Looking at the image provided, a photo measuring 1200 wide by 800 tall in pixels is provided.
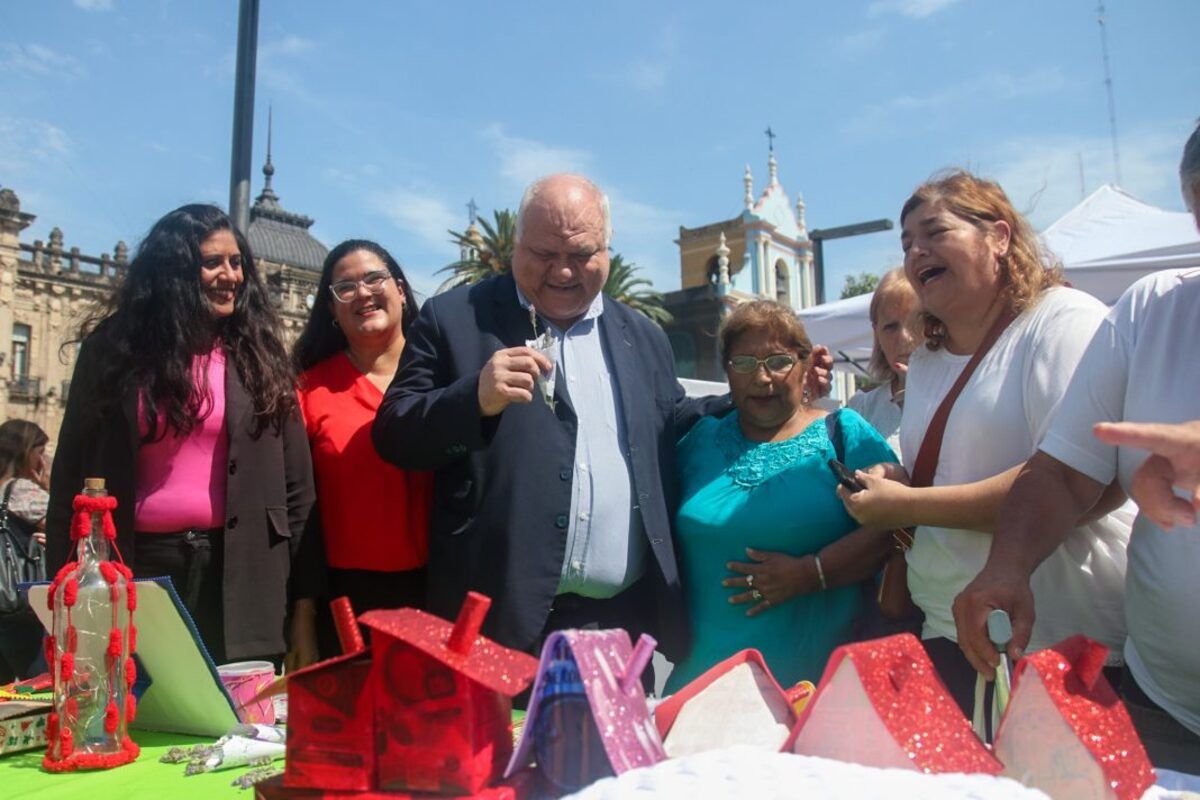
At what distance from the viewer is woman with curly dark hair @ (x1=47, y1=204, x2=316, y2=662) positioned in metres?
2.29

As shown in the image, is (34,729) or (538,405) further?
(538,405)

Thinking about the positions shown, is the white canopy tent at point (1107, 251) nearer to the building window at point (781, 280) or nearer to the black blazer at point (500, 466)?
the black blazer at point (500, 466)

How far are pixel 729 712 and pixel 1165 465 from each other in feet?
1.95

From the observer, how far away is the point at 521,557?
218cm

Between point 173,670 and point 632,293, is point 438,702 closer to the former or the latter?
point 173,670

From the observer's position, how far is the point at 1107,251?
586 cm

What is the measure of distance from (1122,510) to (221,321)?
2.41 meters

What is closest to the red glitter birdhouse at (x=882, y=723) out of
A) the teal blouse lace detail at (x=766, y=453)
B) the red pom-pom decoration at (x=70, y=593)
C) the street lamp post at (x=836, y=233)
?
the red pom-pom decoration at (x=70, y=593)

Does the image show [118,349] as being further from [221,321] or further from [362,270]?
[362,270]

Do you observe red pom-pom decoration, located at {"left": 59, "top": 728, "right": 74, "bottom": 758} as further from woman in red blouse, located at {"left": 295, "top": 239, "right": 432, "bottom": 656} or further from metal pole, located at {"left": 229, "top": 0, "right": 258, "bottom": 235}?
metal pole, located at {"left": 229, "top": 0, "right": 258, "bottom": 235}

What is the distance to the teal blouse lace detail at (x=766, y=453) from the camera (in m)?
2.39

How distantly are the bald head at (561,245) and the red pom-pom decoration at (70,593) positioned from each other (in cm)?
135

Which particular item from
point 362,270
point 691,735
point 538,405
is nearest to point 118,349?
point 362,270

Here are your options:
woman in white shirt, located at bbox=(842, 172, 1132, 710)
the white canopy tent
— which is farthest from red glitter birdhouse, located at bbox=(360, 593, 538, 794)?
the white canopy tent
